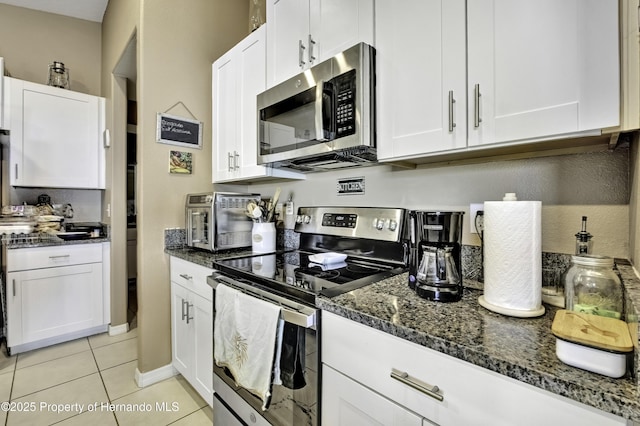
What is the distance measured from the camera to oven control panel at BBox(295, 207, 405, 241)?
4.58 ft

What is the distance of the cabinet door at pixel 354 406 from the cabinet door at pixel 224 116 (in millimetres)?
1492

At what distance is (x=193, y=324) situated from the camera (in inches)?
68.2

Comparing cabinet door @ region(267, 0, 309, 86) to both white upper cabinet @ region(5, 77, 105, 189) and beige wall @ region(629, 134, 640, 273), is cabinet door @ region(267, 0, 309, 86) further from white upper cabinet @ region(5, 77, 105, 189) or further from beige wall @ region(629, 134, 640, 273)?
white upper cabinet @ region(5, 77, 105, 189)

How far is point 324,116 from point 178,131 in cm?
129

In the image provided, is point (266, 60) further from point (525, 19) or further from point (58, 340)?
point (58, 340)

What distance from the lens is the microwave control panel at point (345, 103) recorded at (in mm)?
1219

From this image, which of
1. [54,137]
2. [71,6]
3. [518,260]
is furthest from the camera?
[71,6]

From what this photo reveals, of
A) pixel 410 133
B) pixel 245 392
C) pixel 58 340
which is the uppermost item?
pixel 410 133

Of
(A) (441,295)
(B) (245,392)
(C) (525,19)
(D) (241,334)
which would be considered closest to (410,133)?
(C) (525,19)

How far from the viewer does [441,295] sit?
0.92 m

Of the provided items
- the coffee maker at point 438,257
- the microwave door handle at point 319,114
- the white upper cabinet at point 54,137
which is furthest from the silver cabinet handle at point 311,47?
the white upper cabinet at point 54,137

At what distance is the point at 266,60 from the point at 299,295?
1363 mm

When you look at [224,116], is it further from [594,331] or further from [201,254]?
[594,331]

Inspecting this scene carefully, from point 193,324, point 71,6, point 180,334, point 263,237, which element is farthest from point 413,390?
point 71,6
